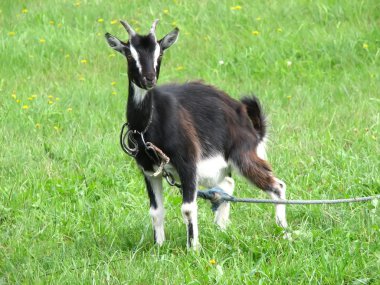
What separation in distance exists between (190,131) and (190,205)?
55 cm

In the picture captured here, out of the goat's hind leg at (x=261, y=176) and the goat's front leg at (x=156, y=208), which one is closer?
the goat's front leg at (x=156, y=208)

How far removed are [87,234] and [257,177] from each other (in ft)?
4.57

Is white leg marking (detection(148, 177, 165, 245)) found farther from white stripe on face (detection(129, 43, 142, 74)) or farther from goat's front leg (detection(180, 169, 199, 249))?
white stripe on face (detection(129, 43, 142, 74))

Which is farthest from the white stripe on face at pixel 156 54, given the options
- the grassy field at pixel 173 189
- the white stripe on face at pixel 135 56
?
the grassy field at pixel 173 189

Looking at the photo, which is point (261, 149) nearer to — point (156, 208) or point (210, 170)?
point (210, 170)

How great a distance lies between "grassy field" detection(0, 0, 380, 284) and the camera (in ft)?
20.2

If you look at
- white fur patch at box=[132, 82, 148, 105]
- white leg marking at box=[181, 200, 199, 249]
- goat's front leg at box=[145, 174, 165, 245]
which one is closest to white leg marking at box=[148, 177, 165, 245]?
goat's front leg at box=[145, 174, 165, 245]

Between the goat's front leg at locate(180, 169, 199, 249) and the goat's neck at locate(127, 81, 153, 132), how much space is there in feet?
1.55

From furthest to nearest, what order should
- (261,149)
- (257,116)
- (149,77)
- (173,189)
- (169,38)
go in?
(173,189) < (257,116) < (261,149) < (169,38) < (149,77)

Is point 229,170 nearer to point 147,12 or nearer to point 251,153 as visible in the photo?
point 251,153

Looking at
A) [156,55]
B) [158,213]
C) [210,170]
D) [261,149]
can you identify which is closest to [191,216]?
[158,213]

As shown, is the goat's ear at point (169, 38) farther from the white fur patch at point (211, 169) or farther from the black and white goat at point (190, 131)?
the white fur patch at point (211, 169)

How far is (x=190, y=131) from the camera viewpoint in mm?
6547

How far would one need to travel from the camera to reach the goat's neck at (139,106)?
627cm
